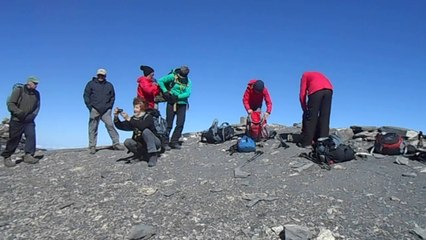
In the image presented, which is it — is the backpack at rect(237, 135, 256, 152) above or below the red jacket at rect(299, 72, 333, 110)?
below

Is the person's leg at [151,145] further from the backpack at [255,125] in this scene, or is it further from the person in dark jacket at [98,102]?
the backpack at [255,125]

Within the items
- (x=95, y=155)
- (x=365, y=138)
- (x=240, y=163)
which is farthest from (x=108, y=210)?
(x=365, y=138)

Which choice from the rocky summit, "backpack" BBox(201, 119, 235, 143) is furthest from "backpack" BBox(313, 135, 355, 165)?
"backpack" BBox(201, 119, 235, 143)

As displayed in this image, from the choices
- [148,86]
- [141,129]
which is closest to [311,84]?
[148,86]

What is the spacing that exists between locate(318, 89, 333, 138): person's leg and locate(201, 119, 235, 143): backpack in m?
3.22

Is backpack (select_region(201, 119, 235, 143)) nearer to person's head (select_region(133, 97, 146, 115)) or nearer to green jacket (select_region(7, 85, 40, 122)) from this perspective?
person's head (select_region(133, 97, 146, 115))

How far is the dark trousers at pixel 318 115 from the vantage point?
33.2ft

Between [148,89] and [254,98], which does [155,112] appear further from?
[254,98]

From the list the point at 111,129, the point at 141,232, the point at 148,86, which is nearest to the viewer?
the point at 141,232

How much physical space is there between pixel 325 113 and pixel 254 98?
2.46 m

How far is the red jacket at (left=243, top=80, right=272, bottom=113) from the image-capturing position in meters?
11.4

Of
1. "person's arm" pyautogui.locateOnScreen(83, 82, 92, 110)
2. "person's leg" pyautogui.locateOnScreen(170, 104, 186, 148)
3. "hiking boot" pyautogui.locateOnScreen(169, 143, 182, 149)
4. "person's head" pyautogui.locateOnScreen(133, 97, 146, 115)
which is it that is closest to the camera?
"person's head" pyautogui.locateOnScreen(133, 97, 146, 115)

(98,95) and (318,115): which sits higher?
(98,95)

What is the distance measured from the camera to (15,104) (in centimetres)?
959
